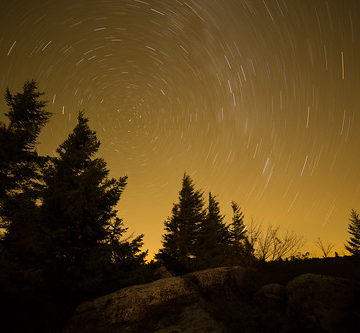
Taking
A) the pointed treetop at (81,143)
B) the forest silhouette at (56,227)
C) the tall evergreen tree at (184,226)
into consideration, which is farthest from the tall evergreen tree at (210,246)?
the pointed treetop at (81,143)

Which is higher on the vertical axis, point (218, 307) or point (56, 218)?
point (56, 218)

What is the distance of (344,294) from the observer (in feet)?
18.2

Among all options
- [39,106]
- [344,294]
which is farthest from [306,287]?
[39,106]

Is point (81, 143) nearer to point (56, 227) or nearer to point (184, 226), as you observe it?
point (56, 227)

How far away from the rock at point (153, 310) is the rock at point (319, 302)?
2204mm

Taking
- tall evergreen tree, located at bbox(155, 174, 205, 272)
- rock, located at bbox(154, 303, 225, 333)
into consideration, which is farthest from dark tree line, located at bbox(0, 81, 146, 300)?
tall evergreen tree, located at bbox(155, 174, 205, 272)

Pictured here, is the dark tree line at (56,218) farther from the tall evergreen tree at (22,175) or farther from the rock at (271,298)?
the rock at (271,298)

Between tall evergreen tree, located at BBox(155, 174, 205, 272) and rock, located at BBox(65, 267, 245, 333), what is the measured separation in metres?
11.4

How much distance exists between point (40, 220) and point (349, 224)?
4583 centimetres

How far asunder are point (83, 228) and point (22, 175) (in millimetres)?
5148

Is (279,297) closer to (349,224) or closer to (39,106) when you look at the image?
(39,106)

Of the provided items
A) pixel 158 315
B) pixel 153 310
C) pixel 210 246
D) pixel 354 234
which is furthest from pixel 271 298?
pixel 354 234

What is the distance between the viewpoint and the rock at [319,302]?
200 inches

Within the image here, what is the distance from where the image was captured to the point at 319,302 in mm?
5523
